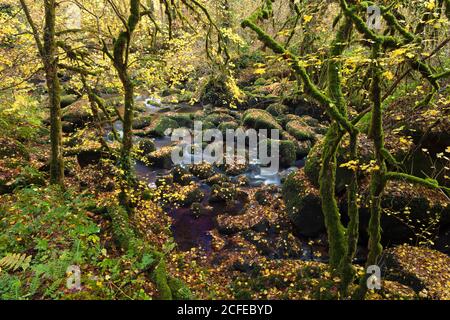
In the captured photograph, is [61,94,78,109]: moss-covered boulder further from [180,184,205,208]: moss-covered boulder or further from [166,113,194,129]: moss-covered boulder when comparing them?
[180,184,205,208]: moss-covered boulder

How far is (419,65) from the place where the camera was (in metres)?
5.04

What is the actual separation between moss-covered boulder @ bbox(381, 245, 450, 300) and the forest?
43mm

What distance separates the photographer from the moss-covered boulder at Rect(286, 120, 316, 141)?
17750mm

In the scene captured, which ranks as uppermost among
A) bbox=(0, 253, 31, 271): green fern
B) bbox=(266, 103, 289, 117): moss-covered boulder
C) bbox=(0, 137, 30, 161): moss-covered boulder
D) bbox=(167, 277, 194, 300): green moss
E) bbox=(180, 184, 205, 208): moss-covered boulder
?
bbox=(266, 103, 289, 117): moss-covered boulder

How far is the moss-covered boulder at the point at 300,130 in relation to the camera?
58.2 ft

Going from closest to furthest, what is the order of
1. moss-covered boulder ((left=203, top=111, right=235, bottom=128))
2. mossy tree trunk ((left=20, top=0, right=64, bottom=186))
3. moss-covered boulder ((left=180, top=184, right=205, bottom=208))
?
mossy tree trunk ((left=20, top=0, right=64, bottom=186)), moss-covered boulder ((left=180, top=184, right=205, bottom=208)), moss-covered boulder ((left=203, top=111, right=235, bottom=128))

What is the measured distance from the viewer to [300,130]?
712 inches

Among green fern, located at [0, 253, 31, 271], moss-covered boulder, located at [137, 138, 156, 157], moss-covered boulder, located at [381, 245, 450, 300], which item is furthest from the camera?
moss-covered boulder, located at [137, 138, 156, 157]

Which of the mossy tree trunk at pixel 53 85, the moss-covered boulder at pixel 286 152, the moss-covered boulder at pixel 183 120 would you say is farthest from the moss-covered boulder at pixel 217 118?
the mossy tree trunk at pixel 53 85

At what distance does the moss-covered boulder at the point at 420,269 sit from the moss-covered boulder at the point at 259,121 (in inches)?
425

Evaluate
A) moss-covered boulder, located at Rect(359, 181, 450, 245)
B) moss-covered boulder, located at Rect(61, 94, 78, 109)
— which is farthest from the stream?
moss-covered boulder, located at Rect(61, 94, 78, 109)

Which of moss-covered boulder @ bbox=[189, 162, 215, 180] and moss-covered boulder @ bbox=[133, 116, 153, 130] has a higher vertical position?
moss-covered boulder @ bbox=[133, 116, 153, 130]

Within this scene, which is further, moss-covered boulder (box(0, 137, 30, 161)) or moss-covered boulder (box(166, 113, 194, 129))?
moss-covered boulder (box(166, 113, 194, 129))
